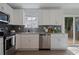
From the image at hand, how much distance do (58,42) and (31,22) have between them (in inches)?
70.0

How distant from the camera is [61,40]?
6426mm

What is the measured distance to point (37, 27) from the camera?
23.0 feet

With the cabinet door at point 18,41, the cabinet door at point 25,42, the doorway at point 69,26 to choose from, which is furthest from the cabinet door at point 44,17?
the doorway at point 69,26

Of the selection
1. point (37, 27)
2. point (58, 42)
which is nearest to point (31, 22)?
point (37, 27)

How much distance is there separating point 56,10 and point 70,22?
5.75 ft

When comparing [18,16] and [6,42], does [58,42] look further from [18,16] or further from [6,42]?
[6,42]

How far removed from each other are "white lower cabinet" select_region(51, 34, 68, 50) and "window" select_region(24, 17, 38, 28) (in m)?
1.19

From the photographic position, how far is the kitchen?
627cm

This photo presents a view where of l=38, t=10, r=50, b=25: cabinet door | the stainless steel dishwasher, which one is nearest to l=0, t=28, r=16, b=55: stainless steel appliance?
the stainless steel dishwasher

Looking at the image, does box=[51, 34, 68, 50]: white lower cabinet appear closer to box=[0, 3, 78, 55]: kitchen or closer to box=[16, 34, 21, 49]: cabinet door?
box=[0, 3, 78, 55]: kitchen

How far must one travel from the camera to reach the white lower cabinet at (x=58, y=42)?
251 inches

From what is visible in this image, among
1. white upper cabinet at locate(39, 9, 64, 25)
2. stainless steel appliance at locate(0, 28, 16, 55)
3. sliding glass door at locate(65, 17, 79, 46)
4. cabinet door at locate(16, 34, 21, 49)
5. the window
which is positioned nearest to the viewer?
stainless steel appliance at locate(0, 28, 16, 55)

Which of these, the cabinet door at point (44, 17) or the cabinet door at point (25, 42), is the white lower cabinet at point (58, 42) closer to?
the cabinet door at point (44, 17)
